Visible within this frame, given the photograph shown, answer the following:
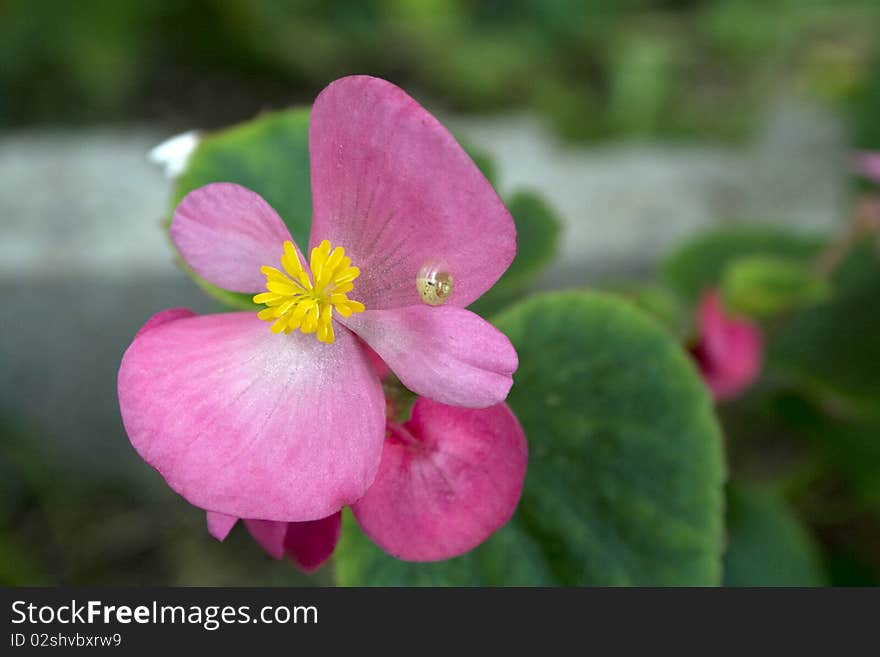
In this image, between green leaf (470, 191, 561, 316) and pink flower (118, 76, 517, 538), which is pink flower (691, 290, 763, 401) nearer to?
green leaf (470, 191, 561, 316)

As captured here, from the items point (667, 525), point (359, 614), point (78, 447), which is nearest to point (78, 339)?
point (78, 447)

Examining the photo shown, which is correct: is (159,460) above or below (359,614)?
above

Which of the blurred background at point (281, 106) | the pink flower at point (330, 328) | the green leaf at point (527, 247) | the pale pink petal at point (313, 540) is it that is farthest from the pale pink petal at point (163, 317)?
the blurred background at point (281, 106)

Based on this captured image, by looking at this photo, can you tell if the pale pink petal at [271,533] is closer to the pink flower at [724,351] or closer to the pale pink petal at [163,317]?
the pale pink petal at [163,317]

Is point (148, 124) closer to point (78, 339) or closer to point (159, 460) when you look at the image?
point (78, 339)

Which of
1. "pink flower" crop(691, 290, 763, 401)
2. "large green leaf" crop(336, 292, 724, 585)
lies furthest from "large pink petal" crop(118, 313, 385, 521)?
"pink flower" crop(691, 290, 763, 401)
